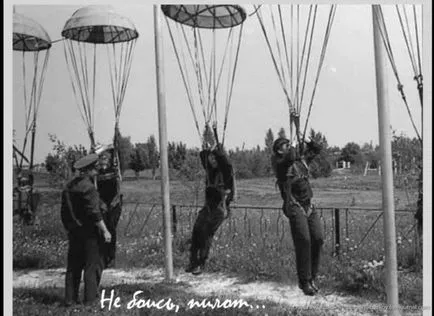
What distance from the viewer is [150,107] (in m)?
3.85

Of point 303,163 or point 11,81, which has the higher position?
point 11,81

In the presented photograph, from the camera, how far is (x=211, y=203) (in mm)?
3885

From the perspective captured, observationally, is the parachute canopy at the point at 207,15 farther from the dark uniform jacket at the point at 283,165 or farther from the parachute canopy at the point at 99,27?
the dark uniform jacket at the point at 283,165

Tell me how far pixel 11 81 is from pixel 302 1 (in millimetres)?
2006

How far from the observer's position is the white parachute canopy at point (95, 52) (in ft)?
12.3

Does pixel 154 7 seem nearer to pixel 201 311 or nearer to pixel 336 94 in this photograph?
pixel 336 94

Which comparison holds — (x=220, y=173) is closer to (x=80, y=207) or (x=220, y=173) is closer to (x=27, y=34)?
(x=80, y=207)

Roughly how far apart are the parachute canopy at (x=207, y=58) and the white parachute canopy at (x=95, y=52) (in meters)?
0.32

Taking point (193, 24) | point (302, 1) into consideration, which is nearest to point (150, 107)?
point (193, 24)

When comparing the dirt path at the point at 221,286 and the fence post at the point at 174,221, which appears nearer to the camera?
the dirt path at the point at 221,286

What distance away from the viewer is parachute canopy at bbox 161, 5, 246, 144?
3832 mm

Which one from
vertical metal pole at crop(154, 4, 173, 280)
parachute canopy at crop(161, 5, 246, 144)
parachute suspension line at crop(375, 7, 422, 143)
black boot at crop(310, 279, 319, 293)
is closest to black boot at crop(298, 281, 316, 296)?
black boot at crop(310, 279, 319, 293)

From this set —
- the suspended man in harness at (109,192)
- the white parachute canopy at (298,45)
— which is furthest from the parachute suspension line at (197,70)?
the suspended man in harness at (109,192)

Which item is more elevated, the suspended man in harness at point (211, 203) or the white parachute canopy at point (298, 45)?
the white parachute canopy at point (298, 45)
